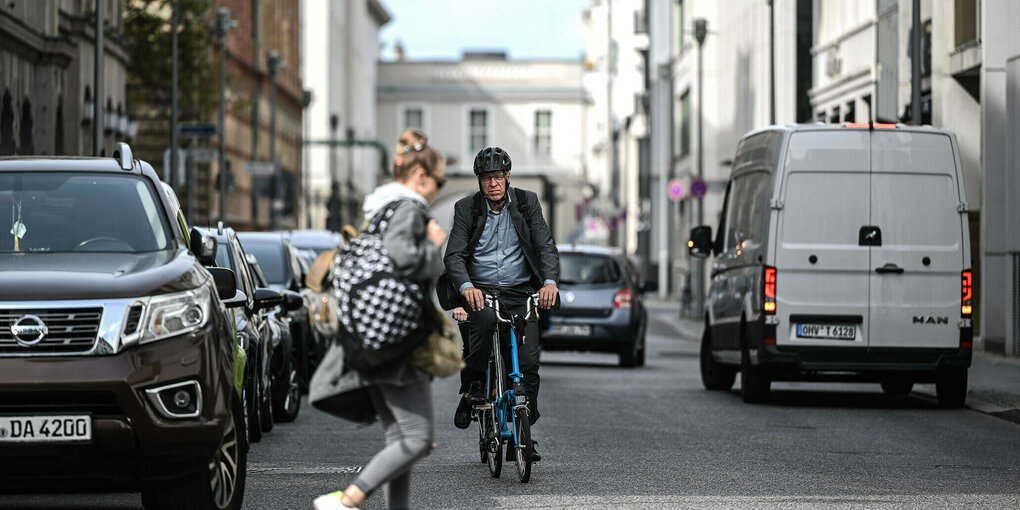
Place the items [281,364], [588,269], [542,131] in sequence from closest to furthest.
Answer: [281,364] → [588,269] → [542,131]

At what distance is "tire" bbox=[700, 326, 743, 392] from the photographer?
20.0 meters

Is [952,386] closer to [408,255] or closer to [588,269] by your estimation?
[588,269]

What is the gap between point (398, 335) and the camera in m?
7.82

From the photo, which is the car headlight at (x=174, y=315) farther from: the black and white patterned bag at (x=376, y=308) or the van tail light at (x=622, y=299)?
the van tail light at (x=622, y=299)

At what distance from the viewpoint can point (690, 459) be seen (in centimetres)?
1254

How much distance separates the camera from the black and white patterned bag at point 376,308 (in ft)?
25.6

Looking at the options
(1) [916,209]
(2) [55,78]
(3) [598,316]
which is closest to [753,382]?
(1) [916,209]

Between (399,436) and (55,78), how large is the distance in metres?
31.8

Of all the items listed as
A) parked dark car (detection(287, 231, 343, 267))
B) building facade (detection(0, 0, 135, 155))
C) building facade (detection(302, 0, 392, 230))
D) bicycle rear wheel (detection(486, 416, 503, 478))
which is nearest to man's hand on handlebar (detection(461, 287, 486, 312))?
bicycle rear wheel (detection(486, 416, 503, 478))

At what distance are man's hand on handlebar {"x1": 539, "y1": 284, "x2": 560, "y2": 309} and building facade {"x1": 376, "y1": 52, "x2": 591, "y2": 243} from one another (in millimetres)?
117608

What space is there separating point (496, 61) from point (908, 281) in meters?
116

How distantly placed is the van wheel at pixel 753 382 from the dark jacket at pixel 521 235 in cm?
660

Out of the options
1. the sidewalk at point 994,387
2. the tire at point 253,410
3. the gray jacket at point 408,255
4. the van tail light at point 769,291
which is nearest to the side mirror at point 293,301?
the tire at point 253,410

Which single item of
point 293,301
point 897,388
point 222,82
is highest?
point 222,82
